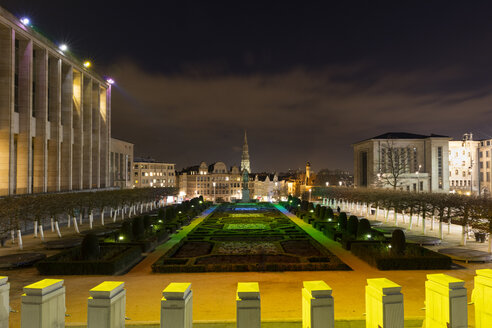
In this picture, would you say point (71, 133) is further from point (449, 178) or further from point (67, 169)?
point (449, 178)

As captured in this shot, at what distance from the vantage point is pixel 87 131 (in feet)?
181

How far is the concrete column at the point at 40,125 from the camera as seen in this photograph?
40.6 meters

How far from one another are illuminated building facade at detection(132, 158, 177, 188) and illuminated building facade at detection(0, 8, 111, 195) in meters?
52.8

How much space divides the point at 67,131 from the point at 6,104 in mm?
13657

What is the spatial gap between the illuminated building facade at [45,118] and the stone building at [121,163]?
1155cm

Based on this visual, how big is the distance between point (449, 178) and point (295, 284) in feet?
300

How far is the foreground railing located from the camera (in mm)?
4523

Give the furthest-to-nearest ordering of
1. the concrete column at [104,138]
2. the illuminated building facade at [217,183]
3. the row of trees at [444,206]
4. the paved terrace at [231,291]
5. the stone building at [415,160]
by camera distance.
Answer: the illuminated building facade at [217,183]
the stone building at [415,160]
the concrete column at [104,138]
the row of trees at [444,206]
the paved terrace at [231,291]

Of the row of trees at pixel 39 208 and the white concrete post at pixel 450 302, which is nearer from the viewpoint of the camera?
the white concrete post at pixel 450 302

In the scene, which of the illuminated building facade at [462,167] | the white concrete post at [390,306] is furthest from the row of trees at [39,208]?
the illuminated building facade at [462,167]

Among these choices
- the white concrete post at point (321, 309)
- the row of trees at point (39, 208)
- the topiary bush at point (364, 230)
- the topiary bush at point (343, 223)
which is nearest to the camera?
the white concrete post at point (321, 309)

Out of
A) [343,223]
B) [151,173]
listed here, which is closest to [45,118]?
[343,223]

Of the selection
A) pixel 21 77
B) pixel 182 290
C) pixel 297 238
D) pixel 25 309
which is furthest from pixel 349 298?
pixel 21 77

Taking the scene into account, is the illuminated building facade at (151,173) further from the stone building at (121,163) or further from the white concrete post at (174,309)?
the white concrete post at (174,309)
